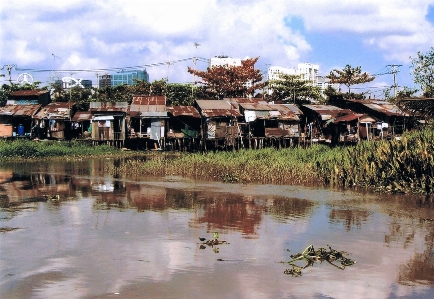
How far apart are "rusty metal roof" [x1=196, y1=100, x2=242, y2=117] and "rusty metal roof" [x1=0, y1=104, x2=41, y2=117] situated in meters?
11.9

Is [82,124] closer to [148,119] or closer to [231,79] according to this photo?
[148,119]

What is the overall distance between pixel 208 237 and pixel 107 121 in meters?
26.5

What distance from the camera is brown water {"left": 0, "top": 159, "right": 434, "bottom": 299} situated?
6848mm

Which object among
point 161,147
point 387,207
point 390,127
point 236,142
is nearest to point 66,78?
point 161,147

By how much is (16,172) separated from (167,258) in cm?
1600

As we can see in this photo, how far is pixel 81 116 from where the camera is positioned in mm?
35844

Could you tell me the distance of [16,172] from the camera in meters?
21.9

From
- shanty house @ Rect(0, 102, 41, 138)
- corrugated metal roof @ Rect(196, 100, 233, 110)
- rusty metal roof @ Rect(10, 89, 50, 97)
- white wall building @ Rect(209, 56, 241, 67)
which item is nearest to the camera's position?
corrugated metal roof @ Rect(196, 100, 233, 110)

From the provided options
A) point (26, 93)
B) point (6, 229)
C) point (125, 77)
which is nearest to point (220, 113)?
point (26, 93)

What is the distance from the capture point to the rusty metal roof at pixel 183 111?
3397 cm

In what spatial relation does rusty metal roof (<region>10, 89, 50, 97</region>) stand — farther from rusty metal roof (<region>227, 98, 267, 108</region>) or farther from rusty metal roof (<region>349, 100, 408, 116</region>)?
rusty metal roof (<region>349, 100, 408, 116</region>)

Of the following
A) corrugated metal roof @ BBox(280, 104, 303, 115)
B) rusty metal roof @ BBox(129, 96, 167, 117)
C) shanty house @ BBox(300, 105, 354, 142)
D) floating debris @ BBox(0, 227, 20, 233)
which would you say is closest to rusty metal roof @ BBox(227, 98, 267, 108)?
corrugated metal roof @ BBox(280, 104, 303, 115)

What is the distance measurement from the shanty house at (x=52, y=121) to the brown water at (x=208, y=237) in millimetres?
19403

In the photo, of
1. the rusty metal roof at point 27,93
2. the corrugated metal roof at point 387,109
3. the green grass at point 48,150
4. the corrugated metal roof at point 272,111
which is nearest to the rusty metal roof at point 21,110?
the rusty metal roof at point 27,93
